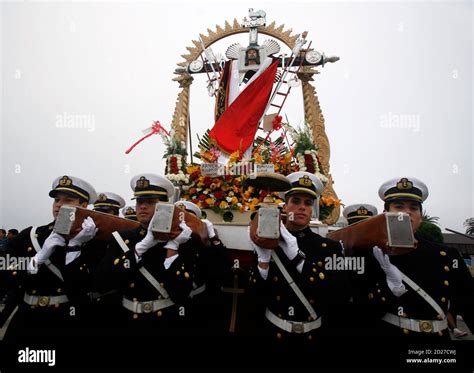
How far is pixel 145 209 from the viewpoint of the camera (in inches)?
145

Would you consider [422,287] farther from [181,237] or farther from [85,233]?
[85,233]

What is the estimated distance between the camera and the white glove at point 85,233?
355 centimetres

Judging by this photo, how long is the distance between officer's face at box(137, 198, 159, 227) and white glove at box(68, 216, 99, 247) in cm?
58

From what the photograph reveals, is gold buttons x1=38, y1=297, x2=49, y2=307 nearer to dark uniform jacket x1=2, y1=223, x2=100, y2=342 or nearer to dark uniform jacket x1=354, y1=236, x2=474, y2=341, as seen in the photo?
dark uniform jacket x1=2, y1=223, x2=100, y2=342

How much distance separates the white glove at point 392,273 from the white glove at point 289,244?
844 mm

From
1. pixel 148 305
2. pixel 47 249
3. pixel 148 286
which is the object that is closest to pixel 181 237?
pixel 148 286

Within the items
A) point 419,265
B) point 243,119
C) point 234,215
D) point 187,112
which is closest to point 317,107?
point 243,119

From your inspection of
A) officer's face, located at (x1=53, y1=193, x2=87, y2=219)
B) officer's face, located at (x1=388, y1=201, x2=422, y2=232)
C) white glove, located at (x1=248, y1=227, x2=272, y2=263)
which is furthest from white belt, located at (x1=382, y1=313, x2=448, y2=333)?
Result: officer's face, located at (x1=53, y1=193, x2=87, y2=219)

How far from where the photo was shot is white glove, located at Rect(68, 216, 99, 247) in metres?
3.55

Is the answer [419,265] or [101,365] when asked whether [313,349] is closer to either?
[419,265]

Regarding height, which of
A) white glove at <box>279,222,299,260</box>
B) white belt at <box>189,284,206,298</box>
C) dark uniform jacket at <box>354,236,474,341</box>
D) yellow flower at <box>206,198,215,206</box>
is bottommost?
white belt at <box>189,284,206,298</box>

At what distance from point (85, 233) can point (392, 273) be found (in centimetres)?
353

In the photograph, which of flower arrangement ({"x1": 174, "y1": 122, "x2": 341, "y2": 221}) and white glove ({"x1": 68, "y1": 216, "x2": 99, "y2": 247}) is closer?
white glove ({"x1": 68, "y1": 216, "x2": 99, "y2": 247})

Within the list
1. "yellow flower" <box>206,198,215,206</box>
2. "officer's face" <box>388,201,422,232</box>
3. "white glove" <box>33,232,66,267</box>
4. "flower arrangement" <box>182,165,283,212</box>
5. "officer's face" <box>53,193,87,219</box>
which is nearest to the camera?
"officer's face" <box>388,201,422,232</box>
